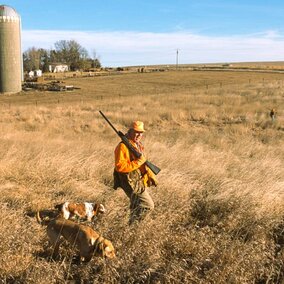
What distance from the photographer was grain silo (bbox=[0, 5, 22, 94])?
1806 inches

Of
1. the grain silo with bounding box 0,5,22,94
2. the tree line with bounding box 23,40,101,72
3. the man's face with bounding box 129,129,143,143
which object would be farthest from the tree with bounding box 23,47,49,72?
the man's face with bounding box 129,129,143,143

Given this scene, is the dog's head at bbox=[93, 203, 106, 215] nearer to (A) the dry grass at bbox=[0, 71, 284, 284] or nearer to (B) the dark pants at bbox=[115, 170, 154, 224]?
(A) the dry grass at bbox=[0, 71, 284, 284]

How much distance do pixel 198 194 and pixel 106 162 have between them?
2.53 metres

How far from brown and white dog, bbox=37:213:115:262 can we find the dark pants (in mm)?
978

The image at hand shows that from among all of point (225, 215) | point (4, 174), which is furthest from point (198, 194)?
point (4, 174)

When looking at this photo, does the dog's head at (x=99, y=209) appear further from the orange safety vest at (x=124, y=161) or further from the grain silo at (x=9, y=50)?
the grain silo at (x=9, y=50)

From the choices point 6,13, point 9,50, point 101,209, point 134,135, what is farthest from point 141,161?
point 6,13

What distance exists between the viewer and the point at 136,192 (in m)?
4.81

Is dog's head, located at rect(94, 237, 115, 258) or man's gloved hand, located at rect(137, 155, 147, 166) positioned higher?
man's gloved hand, located at rect(137, 155, 147, 166)

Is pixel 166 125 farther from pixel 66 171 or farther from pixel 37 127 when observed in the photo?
pixel 66 171

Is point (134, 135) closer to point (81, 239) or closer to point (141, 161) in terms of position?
point (141, 161)

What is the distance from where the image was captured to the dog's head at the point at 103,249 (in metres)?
3.60

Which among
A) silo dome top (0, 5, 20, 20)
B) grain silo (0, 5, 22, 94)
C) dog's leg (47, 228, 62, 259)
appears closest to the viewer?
dog's leg (47, 228, 62, 259)

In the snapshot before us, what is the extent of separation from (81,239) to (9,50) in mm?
46502
